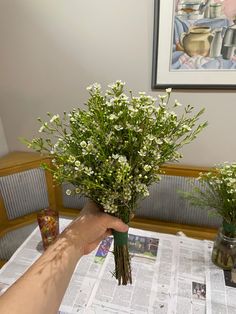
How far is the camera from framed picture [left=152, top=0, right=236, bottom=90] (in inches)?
44.6

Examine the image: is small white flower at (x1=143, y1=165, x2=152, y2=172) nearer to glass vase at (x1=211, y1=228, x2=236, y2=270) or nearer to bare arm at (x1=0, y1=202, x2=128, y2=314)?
bare arm at (x1=0, y1=202, x2=128, y2=314)

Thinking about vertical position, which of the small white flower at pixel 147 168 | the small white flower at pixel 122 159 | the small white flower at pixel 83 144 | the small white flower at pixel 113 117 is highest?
the small white flower at pixel 113 117

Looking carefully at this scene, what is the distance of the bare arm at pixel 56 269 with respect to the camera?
55 cm

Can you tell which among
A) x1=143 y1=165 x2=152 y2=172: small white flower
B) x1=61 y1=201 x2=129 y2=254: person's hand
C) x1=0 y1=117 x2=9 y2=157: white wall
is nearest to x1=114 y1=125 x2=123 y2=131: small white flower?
x1=143 y1=165 x2=152 y2=172: small white flower

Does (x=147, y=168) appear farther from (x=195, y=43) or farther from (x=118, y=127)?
(x=195, y=43)

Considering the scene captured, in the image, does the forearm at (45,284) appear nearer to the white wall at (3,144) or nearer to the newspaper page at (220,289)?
the newspaper page at (220,289)

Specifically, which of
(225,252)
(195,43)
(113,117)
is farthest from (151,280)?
(195,43)

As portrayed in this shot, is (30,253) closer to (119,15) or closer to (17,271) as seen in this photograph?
(17,271)

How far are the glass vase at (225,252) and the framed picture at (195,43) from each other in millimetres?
746

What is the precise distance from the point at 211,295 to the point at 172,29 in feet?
3.78

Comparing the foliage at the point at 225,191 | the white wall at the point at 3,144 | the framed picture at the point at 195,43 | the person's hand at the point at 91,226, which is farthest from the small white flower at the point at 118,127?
the white wall at the point at 3,144

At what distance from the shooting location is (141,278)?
90 cm

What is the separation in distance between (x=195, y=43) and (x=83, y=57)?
0.60 meters

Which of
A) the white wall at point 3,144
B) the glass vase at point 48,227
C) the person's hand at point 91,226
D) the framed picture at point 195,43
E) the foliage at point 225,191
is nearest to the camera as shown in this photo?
the person's hand at point 91,226
